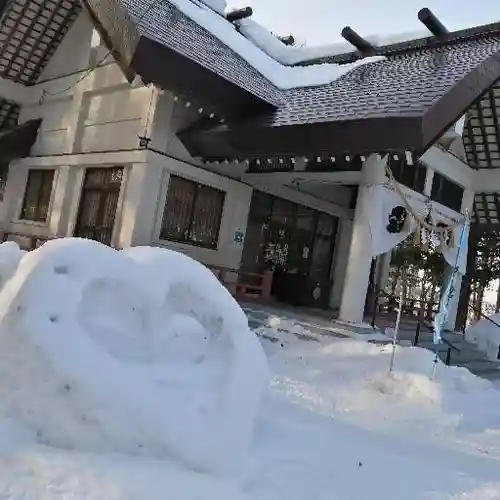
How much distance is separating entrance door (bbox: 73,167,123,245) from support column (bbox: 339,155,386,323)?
5283 millimetres

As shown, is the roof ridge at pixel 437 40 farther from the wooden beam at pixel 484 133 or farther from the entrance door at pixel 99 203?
the entrance door at pixel 99 203

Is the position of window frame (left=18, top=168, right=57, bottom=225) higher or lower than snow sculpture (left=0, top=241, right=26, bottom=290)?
higher

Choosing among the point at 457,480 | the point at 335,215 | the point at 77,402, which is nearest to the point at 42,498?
the point at 77,402

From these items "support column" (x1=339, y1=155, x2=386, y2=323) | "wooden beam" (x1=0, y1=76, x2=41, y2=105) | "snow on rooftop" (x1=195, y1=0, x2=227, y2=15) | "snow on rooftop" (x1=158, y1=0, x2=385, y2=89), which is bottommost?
"support column" (x1=339, y1=155, x2=386, y2=323)

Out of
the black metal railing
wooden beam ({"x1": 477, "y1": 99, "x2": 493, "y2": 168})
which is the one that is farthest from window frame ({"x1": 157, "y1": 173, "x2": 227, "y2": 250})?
wooden beam ({"x1": 477, "y1": 99, "x2": 493, "y2": 168})

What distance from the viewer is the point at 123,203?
11.7 metres

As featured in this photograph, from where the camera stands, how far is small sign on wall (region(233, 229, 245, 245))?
12836 mm

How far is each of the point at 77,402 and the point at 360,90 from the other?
26.6 feet

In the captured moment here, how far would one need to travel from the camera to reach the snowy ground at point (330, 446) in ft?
10.8

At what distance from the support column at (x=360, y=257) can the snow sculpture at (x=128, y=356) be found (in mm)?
5395

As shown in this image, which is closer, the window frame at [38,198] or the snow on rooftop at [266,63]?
the snow on rooftop at [266,63]

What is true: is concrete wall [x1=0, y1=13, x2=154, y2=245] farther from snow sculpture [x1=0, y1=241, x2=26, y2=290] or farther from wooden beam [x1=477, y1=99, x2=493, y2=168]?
wooden beam [x1=477, y1=99, x2=493, y2=168]

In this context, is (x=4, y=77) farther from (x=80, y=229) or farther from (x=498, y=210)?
(x=498, y=210)

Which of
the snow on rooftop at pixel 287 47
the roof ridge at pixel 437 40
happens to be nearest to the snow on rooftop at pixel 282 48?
the snow on rooftop at pixel 287 47
